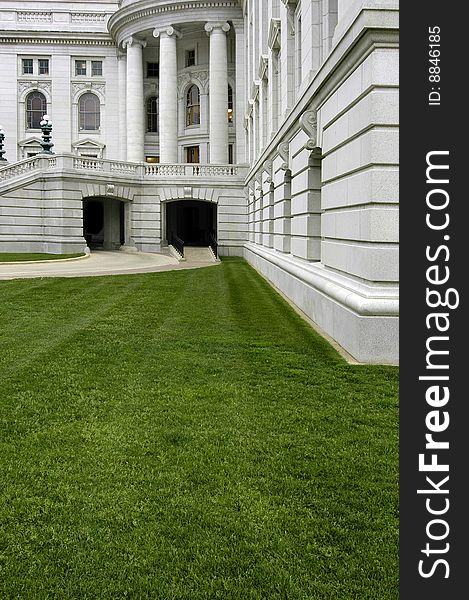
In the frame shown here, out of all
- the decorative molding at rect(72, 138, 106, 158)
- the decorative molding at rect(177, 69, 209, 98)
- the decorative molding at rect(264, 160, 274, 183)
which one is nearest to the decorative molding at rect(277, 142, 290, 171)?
Answer: the decorative molding at rect(264, 160, 274, 183)

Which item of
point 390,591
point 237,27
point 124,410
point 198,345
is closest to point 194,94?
point 237,27

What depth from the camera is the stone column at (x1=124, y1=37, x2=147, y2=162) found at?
190ft

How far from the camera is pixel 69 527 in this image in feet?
16.2

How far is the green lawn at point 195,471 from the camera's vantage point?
4336mm

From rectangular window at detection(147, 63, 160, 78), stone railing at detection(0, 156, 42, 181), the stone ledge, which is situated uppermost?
rectangular window at detection(147, 63, 160, 78)

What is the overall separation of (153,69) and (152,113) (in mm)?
3969

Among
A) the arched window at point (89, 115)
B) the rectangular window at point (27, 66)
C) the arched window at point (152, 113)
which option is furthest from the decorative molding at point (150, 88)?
the rectangular window at point (27, 66)

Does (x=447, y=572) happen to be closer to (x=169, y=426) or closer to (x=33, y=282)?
(x=169, y=426)

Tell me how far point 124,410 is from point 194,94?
55.7m

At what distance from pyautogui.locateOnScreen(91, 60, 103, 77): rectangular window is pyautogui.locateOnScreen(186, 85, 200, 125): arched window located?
9014mm

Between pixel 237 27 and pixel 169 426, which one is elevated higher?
pixel 237 27

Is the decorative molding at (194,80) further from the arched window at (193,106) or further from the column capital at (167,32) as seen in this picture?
the column capital at (167,32)

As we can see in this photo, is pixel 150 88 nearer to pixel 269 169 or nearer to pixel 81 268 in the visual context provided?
pixel 81 268

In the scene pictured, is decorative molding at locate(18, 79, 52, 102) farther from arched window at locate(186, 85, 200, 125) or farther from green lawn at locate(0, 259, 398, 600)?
green lawn at locate(0, 259, 398, 600)
